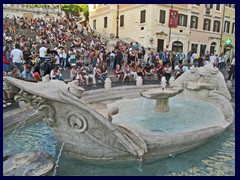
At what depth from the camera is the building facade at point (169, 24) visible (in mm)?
27594

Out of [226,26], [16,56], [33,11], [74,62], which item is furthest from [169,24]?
[33,11]

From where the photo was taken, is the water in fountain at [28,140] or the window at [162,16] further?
the window at [162,16]

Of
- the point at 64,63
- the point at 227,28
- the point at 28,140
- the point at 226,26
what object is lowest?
the point at 28,140

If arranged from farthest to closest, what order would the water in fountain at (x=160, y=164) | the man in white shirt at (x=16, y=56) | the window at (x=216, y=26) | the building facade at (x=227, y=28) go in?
the building facade at (x=227, y=28)
the window at (x=216, y=26)
the man in white shirt at (x=16, y=56)
the water in fountain at (x=160, y=164)

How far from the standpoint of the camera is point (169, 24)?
28.5 m

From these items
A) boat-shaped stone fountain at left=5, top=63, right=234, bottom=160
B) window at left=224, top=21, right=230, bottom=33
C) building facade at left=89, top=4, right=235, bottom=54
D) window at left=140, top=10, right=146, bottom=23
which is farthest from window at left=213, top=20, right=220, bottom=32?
boat-shaped stone fountain at left=5, top=63, right=234, bottom=160

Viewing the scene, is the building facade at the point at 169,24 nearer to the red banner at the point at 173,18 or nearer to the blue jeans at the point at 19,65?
the red banner at the point at 173,18

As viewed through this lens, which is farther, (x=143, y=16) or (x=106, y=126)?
(x=143, y=16)

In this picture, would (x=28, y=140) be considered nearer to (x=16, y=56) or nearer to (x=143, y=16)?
(x=16, y=56)

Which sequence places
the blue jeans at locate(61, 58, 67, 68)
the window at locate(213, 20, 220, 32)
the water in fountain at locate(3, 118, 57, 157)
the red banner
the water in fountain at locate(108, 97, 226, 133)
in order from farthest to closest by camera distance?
the window at locate(213, 20, 220, 32)
the red banner
the blue jeans at locate(61, 58, 67, 68)
the water in fountain at locate(108, 97, 226, 133)
the water in fountain at locate(3, 118, 57, 157)

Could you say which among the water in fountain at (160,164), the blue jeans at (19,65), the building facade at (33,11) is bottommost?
the water in fountain at (160,164)

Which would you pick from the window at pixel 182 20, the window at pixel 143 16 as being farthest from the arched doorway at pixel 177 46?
the window at pixel 143 16

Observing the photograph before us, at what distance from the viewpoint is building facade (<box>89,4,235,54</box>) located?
90.5ft

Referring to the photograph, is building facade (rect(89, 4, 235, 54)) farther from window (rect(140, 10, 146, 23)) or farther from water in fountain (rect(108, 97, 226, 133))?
water in fountain (rect(108, 97, 226, 133))
